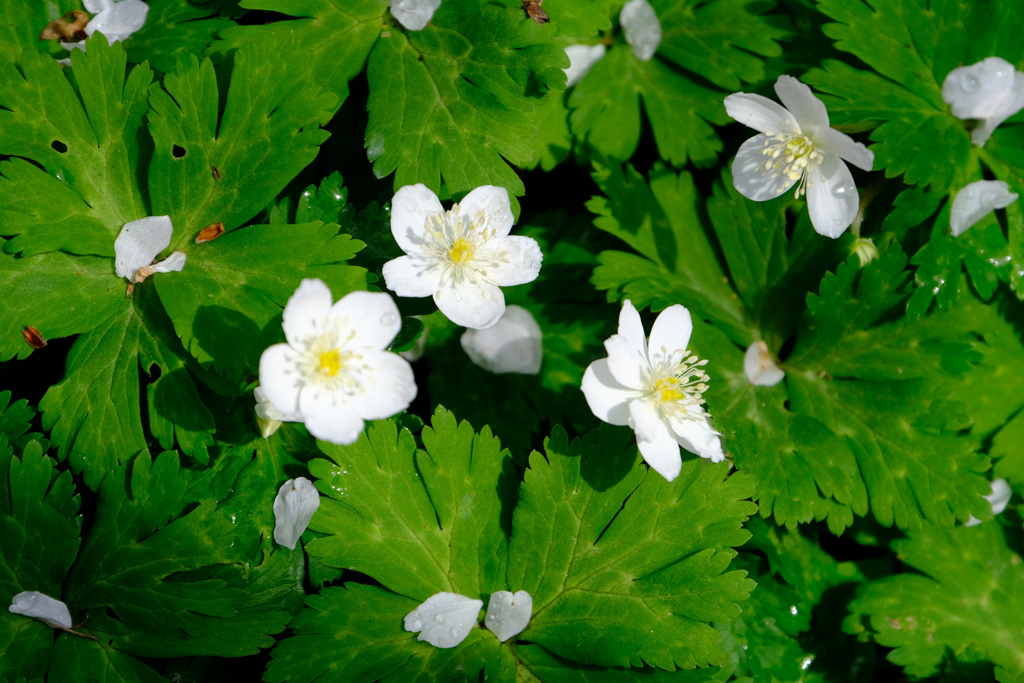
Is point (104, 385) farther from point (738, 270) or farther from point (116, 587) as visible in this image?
point (738, 270)

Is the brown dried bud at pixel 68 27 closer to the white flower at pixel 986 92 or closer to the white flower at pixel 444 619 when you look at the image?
the white flower at pixel 444 619

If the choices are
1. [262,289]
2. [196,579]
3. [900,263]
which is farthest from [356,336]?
[900,263]

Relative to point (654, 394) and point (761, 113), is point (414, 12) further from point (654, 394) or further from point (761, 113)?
point (654, 394)

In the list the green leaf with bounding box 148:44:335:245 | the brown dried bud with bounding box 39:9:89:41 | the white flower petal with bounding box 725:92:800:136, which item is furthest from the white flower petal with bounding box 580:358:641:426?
the brown dried bud with bounding box 39:9:89:41

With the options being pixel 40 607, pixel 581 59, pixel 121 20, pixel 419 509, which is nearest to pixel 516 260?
pixel 419 509

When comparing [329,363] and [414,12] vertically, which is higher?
[414,12]
